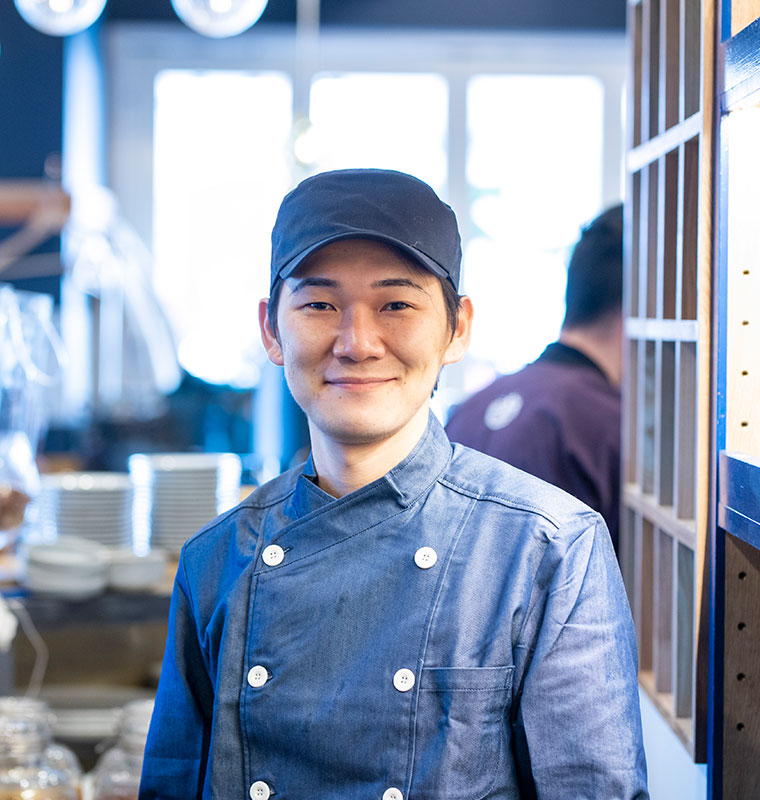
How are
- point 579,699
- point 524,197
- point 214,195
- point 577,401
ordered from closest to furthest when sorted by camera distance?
1. point 579,699
2. point 577,401
3. point 524,197
4. point 214,195

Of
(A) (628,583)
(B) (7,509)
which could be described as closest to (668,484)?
(A) (628,583)

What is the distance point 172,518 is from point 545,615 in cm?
142

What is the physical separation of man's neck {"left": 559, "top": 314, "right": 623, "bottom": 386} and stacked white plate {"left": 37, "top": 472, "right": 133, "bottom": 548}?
101 cm

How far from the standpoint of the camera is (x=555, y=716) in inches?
42.0

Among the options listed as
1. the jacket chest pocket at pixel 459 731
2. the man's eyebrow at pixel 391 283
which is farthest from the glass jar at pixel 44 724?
the man's eyebrow at pixel 391 283

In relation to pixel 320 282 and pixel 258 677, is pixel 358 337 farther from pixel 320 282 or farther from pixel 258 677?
pixel 258 677

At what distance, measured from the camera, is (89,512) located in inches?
90.4

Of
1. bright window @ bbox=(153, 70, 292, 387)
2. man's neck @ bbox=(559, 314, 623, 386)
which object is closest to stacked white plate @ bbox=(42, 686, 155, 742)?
man's neck @ bbox=(559, 314, 623, 386)

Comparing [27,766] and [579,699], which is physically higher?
[579,699]

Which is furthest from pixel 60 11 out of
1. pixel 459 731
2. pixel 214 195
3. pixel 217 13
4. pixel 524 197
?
pixel 524 197

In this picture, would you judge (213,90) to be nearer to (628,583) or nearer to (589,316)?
(589,316)

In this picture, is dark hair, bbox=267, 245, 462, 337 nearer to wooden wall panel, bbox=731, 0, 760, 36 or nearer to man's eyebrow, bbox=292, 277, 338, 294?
man's eyebrow, bbox=292, 277, 338, 294

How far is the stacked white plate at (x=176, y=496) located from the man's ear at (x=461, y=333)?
1218mm

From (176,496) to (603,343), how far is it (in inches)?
38.0
